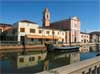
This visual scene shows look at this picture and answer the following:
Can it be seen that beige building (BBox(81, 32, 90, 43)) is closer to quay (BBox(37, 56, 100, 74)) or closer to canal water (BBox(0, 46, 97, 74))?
canal water (BBox(0, 46, 97, 74))

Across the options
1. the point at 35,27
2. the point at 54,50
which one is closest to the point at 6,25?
the point at 35,27

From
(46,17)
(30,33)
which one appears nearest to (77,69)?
(30,33)

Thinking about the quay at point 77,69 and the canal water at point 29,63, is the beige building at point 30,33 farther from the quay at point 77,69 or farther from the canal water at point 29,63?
the quay at point 77,69

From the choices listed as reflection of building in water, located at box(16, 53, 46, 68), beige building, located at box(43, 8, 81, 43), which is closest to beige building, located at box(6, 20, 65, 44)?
beige building, located at box(43, 8, 81, 43)

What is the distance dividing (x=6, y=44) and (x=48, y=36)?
1247 centimetres

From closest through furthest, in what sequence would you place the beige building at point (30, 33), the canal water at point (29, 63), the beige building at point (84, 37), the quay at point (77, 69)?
1. the quay at point (77, 69)
2. the canal water at point (29, 63)
3. the beige building at point (30, 33)
4. the beige building at point (84, 37)

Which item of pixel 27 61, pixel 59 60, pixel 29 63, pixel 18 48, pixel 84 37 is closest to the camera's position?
pixel 29 63

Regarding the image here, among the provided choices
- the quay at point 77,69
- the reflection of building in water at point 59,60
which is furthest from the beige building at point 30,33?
the quay at point 77,69

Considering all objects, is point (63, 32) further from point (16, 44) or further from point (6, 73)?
point (6, 73)

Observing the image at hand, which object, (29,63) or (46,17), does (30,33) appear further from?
(29,63)

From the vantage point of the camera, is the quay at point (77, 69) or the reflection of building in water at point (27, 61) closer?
the quay at point (77, 69)

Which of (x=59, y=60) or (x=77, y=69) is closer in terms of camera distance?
(x=77, y=69)

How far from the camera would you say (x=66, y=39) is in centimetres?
4003

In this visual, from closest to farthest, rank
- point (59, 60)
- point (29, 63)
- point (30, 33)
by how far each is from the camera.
Answer: 1. point (29, 63)
2. point (59, 60)
3. point (30, 33)
